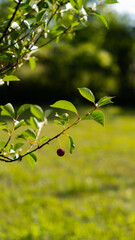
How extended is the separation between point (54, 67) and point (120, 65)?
6.07 meters

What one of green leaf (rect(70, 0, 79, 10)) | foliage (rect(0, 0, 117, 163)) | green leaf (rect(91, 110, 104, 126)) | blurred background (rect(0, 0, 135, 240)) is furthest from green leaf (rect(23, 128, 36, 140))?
blurred background (rect(0, 0, 135, 240))

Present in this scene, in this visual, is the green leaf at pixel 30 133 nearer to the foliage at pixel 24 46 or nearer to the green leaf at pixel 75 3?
the foliage at pixel 24 46

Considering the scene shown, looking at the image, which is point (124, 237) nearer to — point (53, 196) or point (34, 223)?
point (34, 223)

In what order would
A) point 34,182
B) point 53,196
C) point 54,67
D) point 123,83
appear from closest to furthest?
point 53,196 → point 34,182 → point 54,67 → point 123,83

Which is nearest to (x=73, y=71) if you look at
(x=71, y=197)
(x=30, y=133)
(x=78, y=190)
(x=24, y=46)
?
(x=78, y=190)

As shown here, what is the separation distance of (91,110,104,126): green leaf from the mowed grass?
250 cm

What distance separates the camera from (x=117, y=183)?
515 centimetres

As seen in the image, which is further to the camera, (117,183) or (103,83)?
(103,83)

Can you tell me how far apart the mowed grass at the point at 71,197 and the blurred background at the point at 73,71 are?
10.5 meters

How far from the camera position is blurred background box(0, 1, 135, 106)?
1745cm

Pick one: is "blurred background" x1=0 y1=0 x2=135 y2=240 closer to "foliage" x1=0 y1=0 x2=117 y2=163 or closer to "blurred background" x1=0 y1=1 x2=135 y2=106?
"foliage" x1=0 y1=0 x2=117 y2=163

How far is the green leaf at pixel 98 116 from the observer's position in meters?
1.06

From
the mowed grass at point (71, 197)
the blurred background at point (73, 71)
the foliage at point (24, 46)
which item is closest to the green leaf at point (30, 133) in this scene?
the foliage at point (24, 46)

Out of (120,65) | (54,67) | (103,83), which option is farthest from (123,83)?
(54,67)
